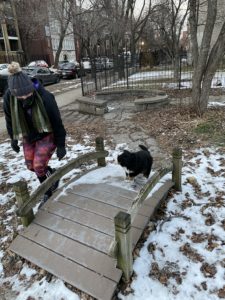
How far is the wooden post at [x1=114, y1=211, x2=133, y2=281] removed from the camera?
90.7 inches

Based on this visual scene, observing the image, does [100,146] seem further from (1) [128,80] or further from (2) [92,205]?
(1) [128,80]

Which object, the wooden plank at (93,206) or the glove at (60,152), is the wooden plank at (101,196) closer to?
the wooden plank at (93,206)

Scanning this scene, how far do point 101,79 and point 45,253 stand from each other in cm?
1300

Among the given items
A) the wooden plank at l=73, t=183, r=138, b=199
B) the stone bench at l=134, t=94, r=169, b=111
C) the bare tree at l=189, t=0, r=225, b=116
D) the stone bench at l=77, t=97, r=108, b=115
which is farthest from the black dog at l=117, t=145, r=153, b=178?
the stone bench at l=77, t=97, r=108, b=115

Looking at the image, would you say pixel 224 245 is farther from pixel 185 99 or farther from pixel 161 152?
pixel 185 99

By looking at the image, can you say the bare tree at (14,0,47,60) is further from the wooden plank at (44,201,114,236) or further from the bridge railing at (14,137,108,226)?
the wooden plank at (44,201,114,236)

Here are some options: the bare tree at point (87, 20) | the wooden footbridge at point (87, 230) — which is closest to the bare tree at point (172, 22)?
the bare tree at point (87, 20)

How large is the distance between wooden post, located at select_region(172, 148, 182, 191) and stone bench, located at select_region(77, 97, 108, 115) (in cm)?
534

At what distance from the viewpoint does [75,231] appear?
305 cm

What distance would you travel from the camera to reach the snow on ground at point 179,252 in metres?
2.56

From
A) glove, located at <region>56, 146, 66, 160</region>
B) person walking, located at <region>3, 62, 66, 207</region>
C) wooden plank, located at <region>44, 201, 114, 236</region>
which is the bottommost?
wooden plank, located at <region>44, 201, 114, 236</region>

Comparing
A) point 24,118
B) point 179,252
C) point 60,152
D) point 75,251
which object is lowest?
point 179,252

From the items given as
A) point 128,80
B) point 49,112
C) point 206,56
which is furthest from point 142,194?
point 128,80

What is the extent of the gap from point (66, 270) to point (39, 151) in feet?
4.79
